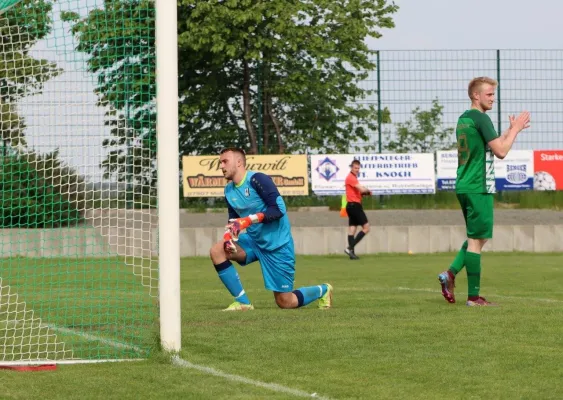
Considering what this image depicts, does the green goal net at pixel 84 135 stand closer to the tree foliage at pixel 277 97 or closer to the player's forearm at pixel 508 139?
the player's forearm at pixel 508 139

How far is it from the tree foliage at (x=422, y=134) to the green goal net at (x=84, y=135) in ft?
44.5

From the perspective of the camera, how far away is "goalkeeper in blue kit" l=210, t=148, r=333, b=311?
10.6 meters

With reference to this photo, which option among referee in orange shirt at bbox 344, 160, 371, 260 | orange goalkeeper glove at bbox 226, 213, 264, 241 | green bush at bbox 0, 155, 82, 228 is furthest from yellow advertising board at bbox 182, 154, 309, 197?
orange goalkeeper glove at bbox 226, 213, 264, 241

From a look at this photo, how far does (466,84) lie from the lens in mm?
25234

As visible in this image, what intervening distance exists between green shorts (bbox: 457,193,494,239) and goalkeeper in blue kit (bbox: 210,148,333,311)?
1478 millimetres

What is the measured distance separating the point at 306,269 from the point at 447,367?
12335mm

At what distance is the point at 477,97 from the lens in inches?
429

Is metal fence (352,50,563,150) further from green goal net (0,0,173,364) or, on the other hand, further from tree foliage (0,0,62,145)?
tree foliage (0,0,62,145)

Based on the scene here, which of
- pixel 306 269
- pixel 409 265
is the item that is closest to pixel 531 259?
pixel 409 265

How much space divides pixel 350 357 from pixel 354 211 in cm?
1500

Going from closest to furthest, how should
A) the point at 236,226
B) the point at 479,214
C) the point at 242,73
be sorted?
the point at 236,226, the point at 479,214, the point at 242,73

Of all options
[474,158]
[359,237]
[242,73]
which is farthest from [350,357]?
[242,73]

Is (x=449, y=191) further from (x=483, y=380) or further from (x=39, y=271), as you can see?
(x=483, y=380)

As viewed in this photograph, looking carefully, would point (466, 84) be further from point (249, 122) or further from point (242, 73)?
point (242, 73)
